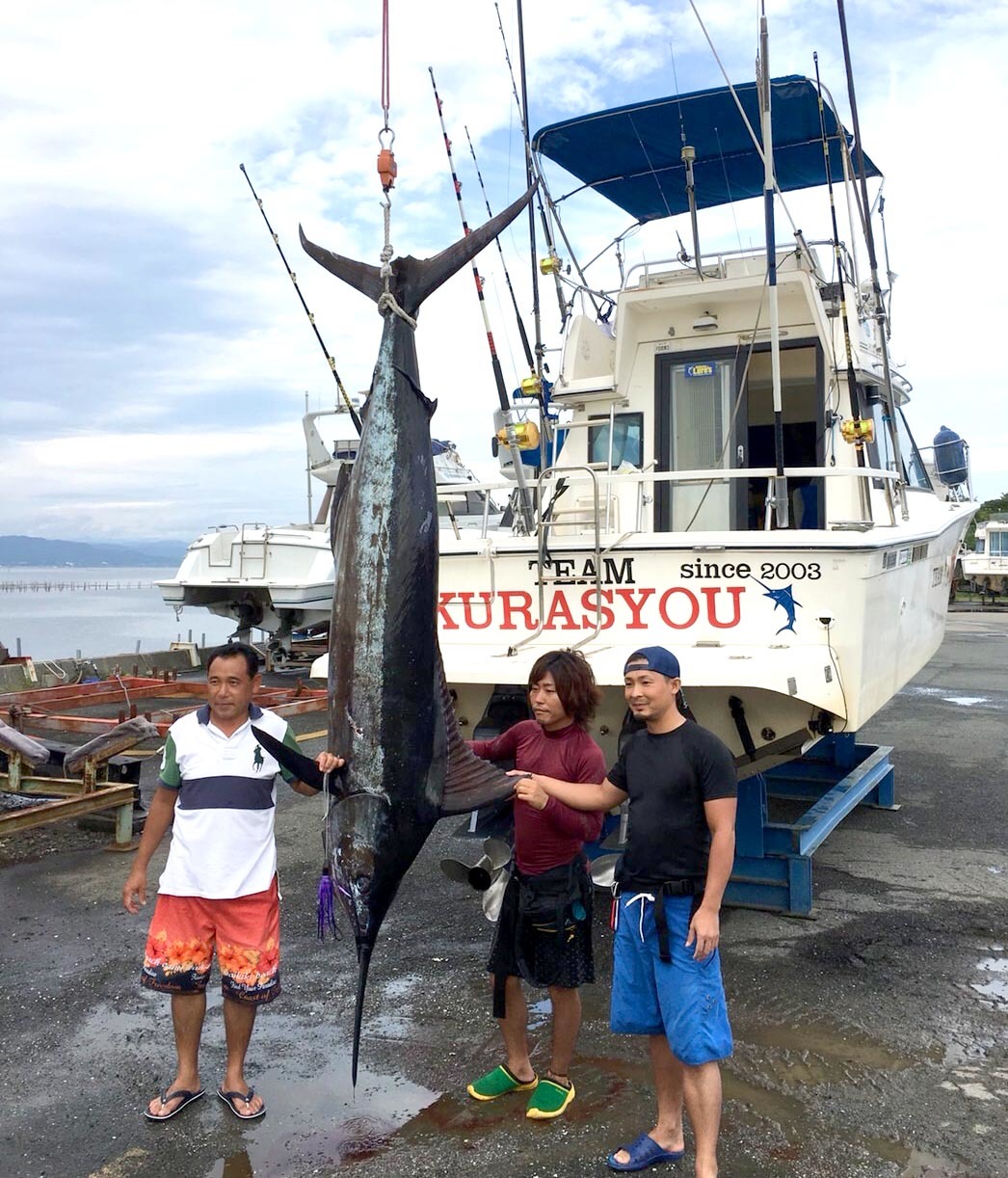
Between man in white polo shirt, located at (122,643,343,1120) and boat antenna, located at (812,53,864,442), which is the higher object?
boat antenna, located at (812,53,864,442)

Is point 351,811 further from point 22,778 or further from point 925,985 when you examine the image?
point 22,778

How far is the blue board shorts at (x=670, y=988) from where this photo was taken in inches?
103

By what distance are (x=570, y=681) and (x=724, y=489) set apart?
3.68 metres

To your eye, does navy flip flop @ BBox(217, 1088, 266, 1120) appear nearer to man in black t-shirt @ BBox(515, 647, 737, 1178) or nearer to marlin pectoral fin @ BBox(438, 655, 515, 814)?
man in black t-shirt @ BBox(515, 647, 737, 1178)

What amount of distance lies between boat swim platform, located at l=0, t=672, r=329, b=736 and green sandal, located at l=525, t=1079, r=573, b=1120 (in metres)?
4.63


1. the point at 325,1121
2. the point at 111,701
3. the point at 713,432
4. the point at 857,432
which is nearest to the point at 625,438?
the point at 713,432

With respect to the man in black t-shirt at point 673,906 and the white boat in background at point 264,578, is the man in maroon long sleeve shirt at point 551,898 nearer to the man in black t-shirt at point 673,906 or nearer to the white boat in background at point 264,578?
the man in black t-shirt at point 673,906

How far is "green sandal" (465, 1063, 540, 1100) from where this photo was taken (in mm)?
3129

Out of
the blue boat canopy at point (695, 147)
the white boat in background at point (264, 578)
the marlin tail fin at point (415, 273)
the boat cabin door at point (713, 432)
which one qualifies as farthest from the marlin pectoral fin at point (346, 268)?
the white boat in background at point (264, 578)

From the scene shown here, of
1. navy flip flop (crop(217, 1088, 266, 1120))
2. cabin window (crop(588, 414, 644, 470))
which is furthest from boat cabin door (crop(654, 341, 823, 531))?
navy flip flop (crop(217, 1088, 266, 1120))

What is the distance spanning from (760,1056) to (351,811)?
180 centimetres

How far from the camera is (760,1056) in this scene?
3.41 metres

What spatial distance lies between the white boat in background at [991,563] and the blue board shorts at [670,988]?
32210 millimetres

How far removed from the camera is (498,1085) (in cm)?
314
